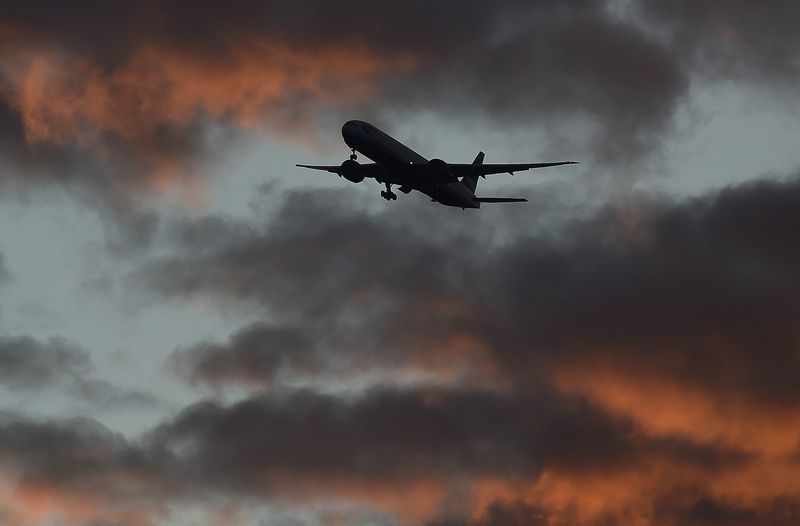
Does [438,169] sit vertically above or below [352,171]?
below

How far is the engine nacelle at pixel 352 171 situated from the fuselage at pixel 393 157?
3.32 m

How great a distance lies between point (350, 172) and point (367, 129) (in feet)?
25.7

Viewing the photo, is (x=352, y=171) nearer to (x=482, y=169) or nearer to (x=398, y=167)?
(x=398, y=167)

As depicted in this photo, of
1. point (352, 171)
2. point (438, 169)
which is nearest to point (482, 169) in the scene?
point (438, 169)

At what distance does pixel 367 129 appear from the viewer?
142 metres

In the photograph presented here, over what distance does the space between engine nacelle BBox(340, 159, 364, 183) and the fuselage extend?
3.32 m

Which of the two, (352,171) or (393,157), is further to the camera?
(352,171)

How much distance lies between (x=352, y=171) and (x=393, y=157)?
7130 millimetres

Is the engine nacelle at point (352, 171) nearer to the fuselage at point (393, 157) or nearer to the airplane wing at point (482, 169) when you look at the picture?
the fuselage at point (393, 157)

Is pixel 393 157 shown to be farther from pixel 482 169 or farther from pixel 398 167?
pixel 482 169

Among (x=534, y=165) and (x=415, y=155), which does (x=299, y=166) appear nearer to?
(x=415, y=155)

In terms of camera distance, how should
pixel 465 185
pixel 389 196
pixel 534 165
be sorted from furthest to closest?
pixel 465 185 < pixel 389 196 < pixel 534 165

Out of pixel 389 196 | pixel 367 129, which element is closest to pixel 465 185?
pixel 389 196

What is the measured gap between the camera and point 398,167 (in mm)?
143750
